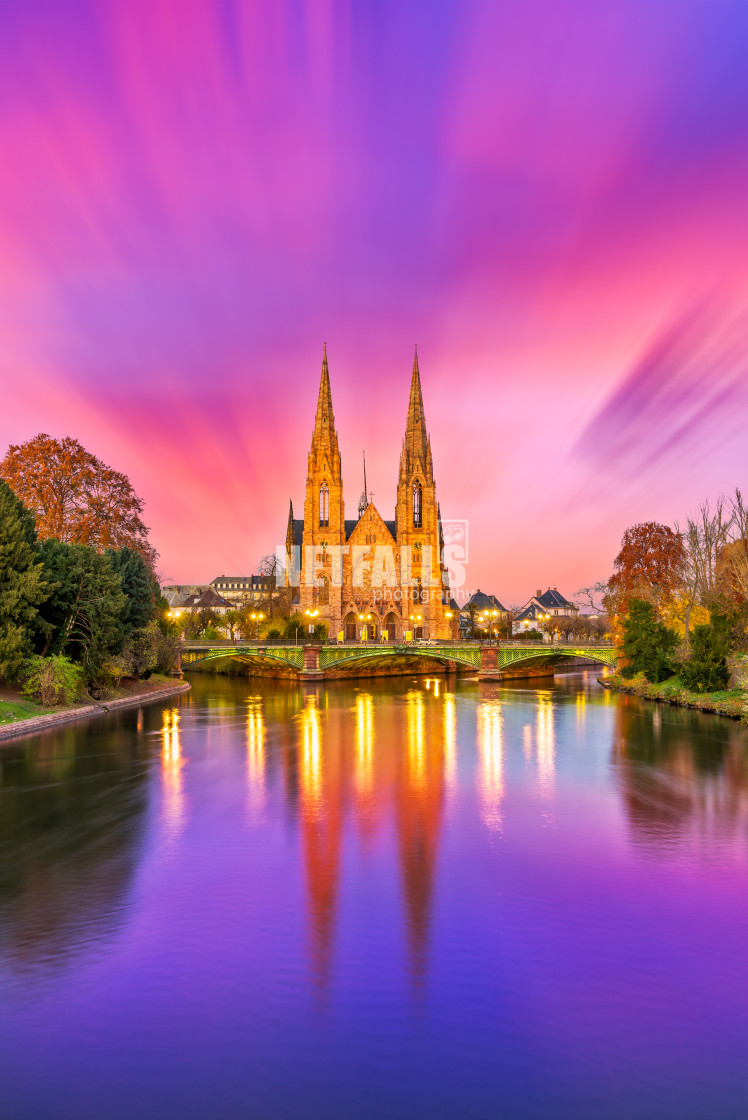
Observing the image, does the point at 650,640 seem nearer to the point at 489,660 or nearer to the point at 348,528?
the point at 489,660

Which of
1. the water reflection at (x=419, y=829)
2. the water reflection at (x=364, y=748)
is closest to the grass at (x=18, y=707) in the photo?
the water reflection at (x=364, y=748)

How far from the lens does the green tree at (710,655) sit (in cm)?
3675

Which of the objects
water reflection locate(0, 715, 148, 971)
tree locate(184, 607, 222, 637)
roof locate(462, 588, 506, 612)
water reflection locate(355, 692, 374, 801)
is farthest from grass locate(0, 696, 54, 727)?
roof locate(462, 588, 506, 612)

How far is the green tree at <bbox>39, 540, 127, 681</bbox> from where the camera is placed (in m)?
35.9

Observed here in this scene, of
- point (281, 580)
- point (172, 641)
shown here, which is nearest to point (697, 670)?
point (172, 641)

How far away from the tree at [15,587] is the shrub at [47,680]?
0.79 meters

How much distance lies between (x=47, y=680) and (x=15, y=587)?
495 centimetres

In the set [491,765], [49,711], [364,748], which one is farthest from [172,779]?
[49,711]

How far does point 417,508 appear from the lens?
313ft

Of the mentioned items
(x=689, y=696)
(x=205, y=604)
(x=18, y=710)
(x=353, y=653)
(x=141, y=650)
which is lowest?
(x=689, y=696)

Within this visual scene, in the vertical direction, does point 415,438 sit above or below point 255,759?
above

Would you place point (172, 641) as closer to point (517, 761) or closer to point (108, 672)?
point (108, 672)

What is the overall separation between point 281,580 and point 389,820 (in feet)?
323

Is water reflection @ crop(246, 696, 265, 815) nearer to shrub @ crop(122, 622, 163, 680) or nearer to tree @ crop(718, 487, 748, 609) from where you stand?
shrub @ crop(122, 622, 163, 680)
